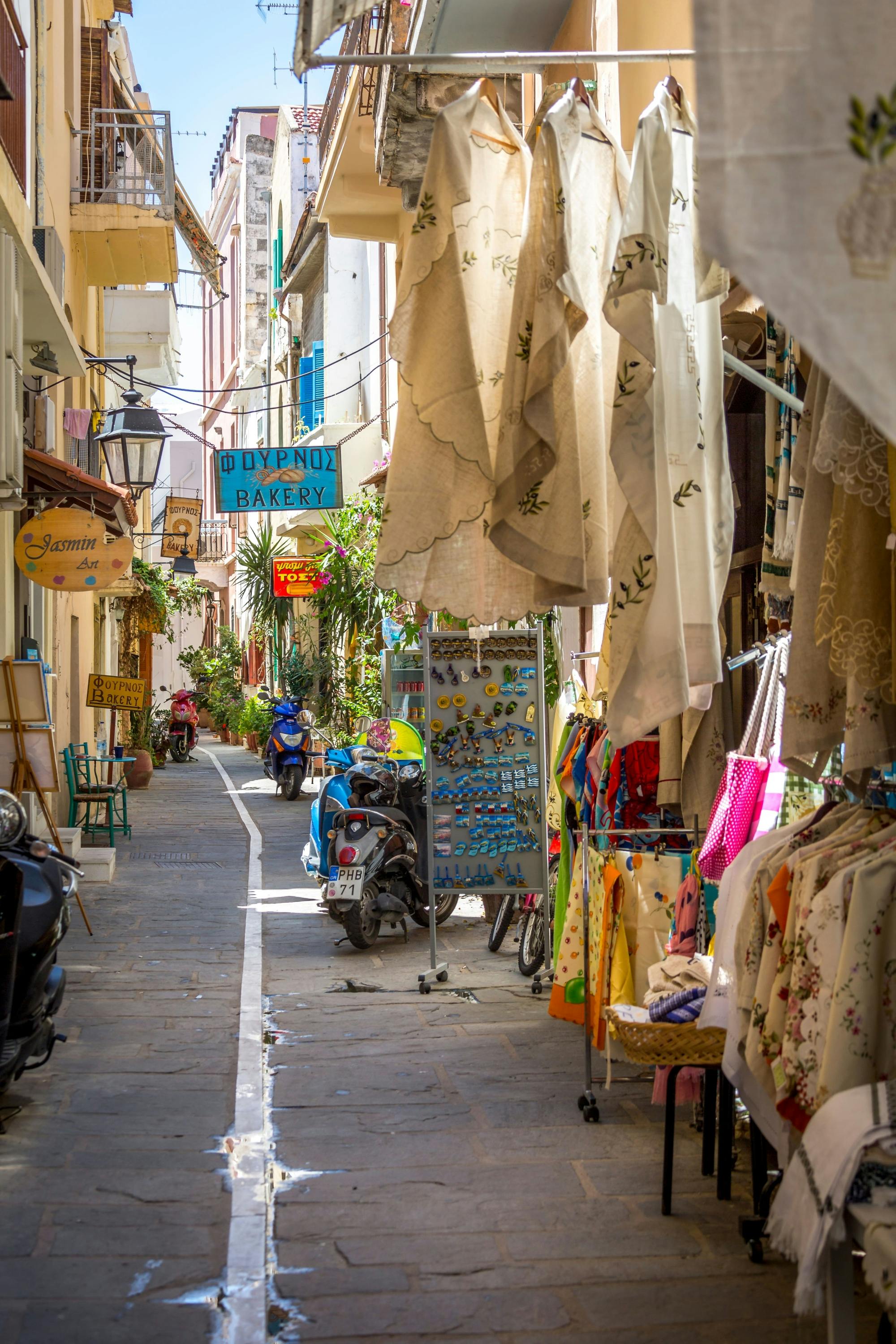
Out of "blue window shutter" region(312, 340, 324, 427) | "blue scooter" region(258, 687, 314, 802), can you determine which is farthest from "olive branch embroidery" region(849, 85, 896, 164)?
"blue window shutter" region(312, 340, 324, 427)

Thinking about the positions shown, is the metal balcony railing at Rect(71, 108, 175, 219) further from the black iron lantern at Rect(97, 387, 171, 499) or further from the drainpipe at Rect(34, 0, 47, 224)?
the drainpipe at Rect(34, 0, 47, 224)

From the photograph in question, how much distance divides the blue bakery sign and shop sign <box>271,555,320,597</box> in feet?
24.2

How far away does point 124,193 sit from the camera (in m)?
16.1

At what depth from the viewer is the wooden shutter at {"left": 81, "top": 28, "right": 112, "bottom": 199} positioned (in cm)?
1691

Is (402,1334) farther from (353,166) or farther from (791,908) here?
(353,166)

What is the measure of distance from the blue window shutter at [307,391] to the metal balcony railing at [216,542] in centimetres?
2250

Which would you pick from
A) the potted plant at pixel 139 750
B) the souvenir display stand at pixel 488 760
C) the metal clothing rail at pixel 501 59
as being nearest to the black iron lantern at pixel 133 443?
the souvenir display stand at pixel 488 760

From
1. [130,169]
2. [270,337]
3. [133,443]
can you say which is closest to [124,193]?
[130,169]

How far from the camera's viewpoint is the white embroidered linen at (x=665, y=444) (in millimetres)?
3461

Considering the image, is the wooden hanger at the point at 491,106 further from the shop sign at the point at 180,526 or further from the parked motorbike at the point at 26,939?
the shop sign at the point at 180,526

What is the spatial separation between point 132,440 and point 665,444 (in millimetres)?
12253

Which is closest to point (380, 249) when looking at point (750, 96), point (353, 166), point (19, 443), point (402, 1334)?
point (353, 166)

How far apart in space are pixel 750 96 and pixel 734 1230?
13.0ft

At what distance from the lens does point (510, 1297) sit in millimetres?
3951
